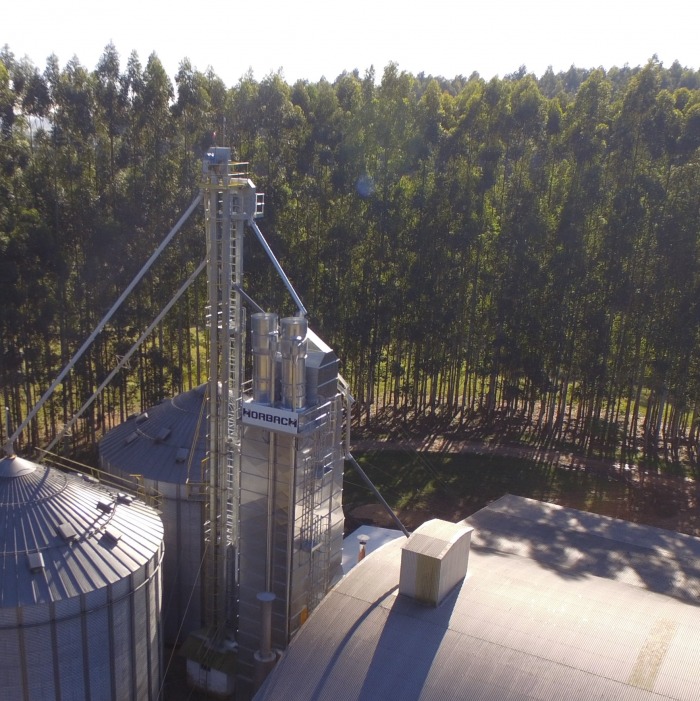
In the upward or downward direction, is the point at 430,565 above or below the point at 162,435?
below

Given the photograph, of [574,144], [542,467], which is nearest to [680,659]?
[542,467]

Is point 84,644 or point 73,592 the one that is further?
point 84,644

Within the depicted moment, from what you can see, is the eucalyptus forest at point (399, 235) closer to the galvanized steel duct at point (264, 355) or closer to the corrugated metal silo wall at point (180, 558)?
the corrugated metal silo wall at point (180, 558)

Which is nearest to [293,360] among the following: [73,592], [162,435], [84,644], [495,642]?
[73,592]

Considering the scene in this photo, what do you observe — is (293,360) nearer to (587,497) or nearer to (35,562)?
(35,562)

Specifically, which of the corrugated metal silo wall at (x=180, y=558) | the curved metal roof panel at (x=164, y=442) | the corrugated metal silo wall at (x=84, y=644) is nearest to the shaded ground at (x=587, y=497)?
the corrugated metal silo wall at (x=180, y=558)

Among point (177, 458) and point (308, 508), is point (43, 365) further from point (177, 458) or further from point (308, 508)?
point (308, 508)
